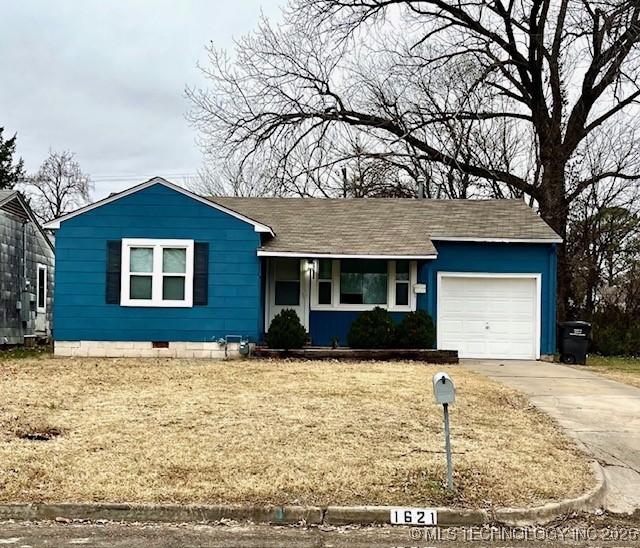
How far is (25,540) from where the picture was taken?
16.8ft

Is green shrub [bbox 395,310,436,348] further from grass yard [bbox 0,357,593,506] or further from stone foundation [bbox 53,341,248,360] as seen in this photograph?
grass yard [bbox 0,357,593,506]

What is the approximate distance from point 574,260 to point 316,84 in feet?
36.6

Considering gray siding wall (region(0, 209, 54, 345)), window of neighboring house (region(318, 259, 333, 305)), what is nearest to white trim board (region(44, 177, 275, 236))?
window of neighboring house (region(318, 259, 333, 305))

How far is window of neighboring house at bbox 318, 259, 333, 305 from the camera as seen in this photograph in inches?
701

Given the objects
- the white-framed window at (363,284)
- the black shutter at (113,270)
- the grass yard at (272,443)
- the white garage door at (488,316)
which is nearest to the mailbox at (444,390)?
the grass yard at (272,443)

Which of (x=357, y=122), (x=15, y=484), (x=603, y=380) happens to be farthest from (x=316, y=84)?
(x=15, y=484)

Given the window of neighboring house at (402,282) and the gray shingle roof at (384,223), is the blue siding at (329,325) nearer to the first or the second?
the window of neighboring house at (402,282)

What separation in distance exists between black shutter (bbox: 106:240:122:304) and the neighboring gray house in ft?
18.8

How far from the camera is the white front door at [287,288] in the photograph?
58.3 ft

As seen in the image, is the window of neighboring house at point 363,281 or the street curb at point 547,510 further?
the window of neighboring house at point 363,281

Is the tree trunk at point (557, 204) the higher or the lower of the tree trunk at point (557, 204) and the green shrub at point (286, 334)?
the higher

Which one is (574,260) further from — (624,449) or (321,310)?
(624,449)

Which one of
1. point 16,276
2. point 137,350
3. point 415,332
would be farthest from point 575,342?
point 16,276

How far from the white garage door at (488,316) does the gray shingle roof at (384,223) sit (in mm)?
1196
